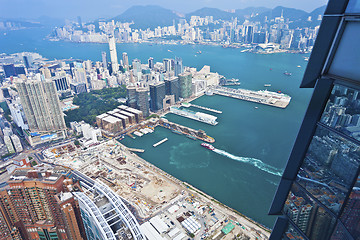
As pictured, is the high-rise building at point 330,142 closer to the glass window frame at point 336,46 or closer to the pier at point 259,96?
the glass window frame at point 336,46

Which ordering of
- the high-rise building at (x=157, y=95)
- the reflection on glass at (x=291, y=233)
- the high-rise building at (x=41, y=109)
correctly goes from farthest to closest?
the high-rise building at (x=157, y=95) → the high-rise building at (x=41, y=109) → the reflection on glass at (x=291, y=233)

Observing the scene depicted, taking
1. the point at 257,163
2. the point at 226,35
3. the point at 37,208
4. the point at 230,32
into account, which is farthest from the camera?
the point at 226,35

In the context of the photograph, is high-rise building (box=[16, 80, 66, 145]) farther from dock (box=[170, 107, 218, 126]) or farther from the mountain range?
the mountain range

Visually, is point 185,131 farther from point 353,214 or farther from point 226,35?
point 226,35

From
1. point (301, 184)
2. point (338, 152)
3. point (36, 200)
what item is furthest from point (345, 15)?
point (36, 200)

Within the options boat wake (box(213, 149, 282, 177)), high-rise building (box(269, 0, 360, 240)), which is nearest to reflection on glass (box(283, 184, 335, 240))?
high-rise building (box(269, 0, 360, 240))

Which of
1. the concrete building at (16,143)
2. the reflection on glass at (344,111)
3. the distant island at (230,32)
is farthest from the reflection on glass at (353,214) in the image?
the distant island at (230,32)

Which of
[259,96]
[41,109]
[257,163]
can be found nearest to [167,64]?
[259,96]
